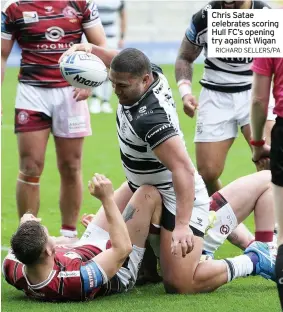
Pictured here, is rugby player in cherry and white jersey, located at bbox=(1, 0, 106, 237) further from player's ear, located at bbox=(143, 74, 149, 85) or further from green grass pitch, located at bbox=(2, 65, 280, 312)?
player's ear, located at bbox=(143, 74, 149, 85)

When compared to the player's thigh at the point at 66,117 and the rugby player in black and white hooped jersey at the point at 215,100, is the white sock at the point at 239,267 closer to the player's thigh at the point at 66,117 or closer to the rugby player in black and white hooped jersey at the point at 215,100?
the rugby player in black and white hooped jersey at the point at 215,100

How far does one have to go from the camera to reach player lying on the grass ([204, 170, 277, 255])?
7.09 metres

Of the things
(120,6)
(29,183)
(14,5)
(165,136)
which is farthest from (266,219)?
(120,6)

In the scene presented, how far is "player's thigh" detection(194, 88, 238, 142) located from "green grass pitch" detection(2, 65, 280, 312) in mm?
948

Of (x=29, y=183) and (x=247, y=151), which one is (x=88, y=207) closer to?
(x=29, y=183)

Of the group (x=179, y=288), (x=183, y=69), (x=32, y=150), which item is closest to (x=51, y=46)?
(x=32, y=150)

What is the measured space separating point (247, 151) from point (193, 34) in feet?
18.5

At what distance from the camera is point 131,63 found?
20.7ft

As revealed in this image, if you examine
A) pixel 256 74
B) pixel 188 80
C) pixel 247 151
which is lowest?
pixel 247 151

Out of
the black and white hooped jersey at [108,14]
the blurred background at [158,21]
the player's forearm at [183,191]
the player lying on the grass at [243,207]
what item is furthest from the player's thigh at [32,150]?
the blurred background at [158,21]

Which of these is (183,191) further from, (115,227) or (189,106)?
(189,106)

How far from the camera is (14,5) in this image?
8.51m

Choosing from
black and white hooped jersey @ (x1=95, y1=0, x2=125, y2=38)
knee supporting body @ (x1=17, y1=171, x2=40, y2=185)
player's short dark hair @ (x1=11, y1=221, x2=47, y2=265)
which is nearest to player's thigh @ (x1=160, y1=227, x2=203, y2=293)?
player's short dark hair @ (x1=11, y1=221, x2=47, y2=265)

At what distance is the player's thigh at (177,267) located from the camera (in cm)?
657
